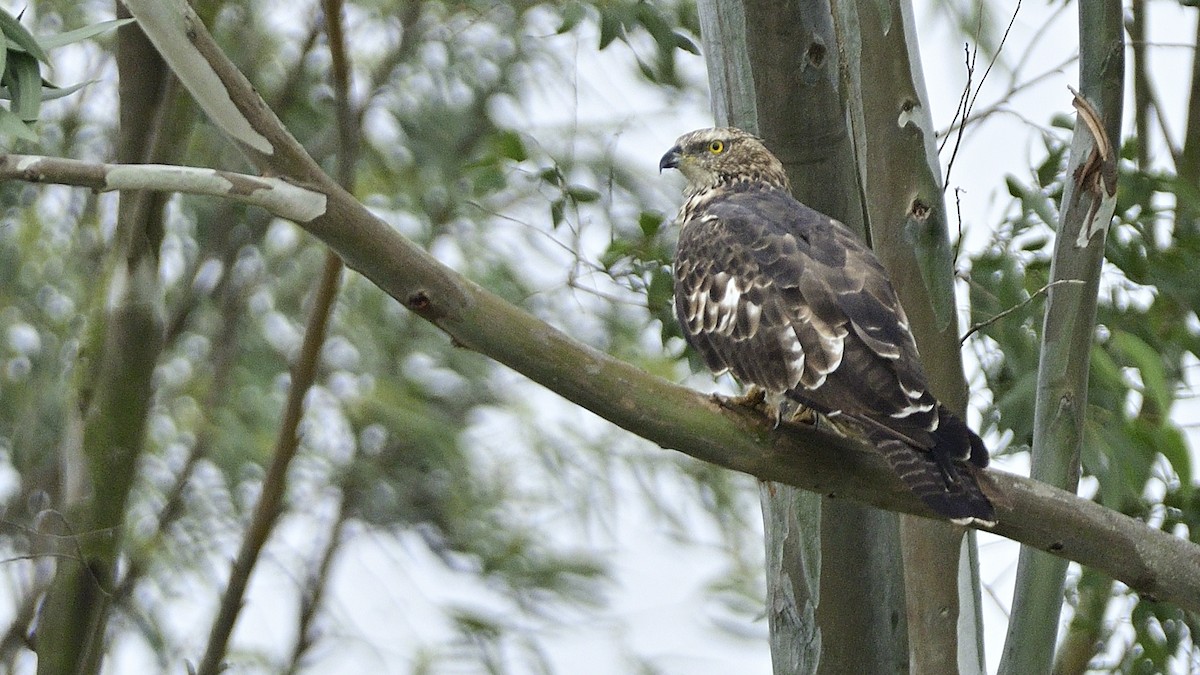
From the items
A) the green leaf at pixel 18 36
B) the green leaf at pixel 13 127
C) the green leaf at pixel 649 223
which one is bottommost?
the green leaf at pixel 13 127

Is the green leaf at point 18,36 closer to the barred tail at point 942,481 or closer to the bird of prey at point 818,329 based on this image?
the bird of prey at point 818,329

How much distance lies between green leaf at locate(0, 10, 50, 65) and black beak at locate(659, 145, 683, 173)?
5.13 ft

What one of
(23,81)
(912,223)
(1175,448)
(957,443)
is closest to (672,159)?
(912,223)

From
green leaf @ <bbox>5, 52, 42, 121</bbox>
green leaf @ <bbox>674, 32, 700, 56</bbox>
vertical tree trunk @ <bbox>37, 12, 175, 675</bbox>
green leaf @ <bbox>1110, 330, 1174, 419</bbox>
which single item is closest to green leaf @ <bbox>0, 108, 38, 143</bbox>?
green leaf @ <bbox>5, 52, 42, 121</bbox>

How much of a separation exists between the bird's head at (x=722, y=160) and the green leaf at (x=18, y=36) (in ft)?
3.99

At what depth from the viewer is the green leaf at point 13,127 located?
165cm

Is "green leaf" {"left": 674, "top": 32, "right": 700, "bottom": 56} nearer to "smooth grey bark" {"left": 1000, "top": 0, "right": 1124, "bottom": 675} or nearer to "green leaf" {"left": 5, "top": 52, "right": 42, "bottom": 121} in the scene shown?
"smooth grey bark" {"left": 1000, "top": 0, "right": 1124, "bottom": 675}

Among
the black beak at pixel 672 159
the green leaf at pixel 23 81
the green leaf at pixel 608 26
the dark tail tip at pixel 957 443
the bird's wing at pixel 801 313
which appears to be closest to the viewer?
the green leaf at pixel 23 81

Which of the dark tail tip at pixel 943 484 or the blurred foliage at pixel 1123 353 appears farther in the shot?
the blurred foliage at pixel 1123 353

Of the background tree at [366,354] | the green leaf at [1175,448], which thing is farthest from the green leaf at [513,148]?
the green leaf at [1175,448]

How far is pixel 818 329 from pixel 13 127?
3.69 feet

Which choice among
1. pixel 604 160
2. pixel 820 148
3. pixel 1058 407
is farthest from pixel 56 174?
pixel 604 160

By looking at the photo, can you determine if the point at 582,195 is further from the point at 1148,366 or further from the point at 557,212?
the point at 1148,366

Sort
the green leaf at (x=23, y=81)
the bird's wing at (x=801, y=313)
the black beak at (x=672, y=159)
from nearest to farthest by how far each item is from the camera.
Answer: the green leaf at (x=23, y=81), the bird's wing at (x=801, y=313), the black beak at (x=672, y=159)
